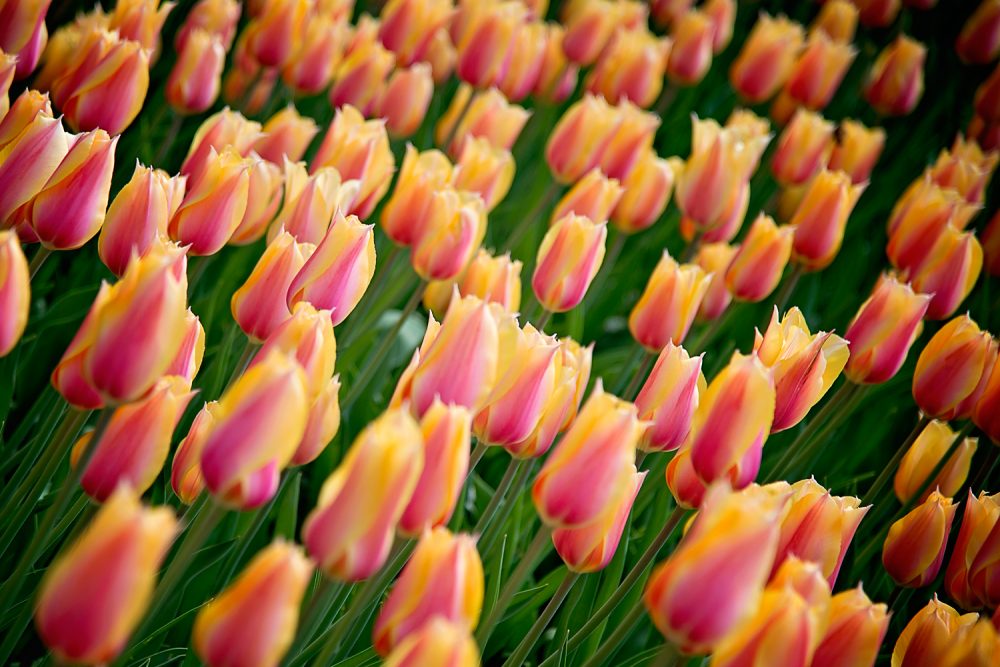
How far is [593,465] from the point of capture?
0.74m

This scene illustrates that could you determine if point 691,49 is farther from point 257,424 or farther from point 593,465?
point 257,424

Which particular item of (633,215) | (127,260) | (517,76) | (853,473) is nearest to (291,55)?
(517,76)

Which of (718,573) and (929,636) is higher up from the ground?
(718,573)

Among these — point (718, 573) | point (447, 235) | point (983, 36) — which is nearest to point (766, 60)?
point (983, 36)

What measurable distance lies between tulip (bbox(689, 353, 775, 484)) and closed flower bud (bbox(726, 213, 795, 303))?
0.64 metres

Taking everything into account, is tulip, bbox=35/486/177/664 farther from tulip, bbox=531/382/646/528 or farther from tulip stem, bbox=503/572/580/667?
tulip stem, bbox=503/572/580/667

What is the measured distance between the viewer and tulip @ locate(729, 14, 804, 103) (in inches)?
83.2

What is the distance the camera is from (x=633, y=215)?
161 centimetres

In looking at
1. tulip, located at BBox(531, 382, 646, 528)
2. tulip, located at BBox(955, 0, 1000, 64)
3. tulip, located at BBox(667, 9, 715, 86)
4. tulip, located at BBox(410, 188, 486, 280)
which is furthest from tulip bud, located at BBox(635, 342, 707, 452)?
tulip, located at BBox(955, 0, 1000, 64)

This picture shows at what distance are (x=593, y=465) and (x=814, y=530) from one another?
0.81ft

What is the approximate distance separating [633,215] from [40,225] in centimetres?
94

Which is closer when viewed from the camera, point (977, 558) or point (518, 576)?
point (518, 576)

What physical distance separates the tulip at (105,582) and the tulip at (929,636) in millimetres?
661

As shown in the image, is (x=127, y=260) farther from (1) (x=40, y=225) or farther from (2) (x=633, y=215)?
(2) (x=633, y=215)
